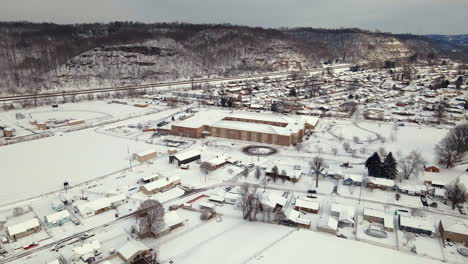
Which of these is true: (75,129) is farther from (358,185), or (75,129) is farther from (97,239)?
(358,185)

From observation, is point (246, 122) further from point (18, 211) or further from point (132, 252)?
point (18, 211)

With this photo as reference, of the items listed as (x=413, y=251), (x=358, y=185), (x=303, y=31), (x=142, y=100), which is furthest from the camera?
(x=303, y=31)

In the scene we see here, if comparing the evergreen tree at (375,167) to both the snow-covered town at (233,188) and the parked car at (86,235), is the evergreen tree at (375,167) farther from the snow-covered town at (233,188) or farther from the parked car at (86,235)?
the parked car at (86,235)

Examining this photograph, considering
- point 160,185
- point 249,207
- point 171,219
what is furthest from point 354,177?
point 160,185

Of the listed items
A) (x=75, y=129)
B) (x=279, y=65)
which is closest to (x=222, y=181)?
(x=75, y=129)

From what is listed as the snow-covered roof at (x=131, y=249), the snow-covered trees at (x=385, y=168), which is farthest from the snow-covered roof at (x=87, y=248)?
the snow-covered trees at (x=385, y=168)

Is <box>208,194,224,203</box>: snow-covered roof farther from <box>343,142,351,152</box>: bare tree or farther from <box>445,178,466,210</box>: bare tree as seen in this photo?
<box>343,142,351,152</box>: bare tree
